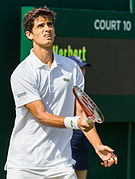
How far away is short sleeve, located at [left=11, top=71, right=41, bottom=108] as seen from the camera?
2763mm

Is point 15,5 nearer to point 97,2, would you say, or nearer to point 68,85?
point 97,2

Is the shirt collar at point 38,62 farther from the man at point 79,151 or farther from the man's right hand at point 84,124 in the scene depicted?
the man at point 79,151

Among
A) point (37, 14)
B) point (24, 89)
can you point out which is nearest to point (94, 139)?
point (24, 89)

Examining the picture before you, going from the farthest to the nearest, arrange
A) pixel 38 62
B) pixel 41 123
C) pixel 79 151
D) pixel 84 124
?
pixel 79 151, pixel 38 62, pixel 41 123, pixel 84 124

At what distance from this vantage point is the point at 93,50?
518 cm

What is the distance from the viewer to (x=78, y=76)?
3.00m

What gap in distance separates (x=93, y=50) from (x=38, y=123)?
2519 millimetres

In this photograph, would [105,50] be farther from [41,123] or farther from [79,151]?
[41,123]

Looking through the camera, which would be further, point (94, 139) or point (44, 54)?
point (44, 54)

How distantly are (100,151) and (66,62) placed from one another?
0.70 meters

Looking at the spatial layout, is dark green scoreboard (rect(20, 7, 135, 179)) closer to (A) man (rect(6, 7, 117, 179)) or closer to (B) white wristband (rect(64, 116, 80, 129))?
(A) man (rect(6, 7, 117, 179))

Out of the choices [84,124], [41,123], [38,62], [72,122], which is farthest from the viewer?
[38,62]

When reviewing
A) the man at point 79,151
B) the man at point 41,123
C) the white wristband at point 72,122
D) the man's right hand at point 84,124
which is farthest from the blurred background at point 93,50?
the man's right hand at point 84,124

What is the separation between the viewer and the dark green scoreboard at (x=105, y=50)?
16.8 ft
